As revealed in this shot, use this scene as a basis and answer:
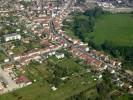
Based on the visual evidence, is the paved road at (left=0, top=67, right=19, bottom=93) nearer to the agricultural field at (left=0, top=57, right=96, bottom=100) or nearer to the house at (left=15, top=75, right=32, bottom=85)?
the house at (left=15, top=75, right=32, bottom=85)

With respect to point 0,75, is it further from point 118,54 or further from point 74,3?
point 74,3

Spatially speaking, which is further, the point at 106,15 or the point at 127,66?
the point at 106,15

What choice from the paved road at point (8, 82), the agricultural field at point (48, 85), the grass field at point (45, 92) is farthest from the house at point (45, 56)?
the grass field at point (45, 92)

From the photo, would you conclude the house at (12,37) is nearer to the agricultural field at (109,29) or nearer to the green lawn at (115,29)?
the agricultural field at (109,29)

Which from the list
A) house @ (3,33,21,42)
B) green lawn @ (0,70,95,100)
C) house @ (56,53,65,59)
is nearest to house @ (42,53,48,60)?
house @ (56,53,65,59)

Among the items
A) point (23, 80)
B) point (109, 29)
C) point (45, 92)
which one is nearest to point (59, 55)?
point (23, 80)

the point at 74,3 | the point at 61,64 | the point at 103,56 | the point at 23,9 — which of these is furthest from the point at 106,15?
the point at 61,64

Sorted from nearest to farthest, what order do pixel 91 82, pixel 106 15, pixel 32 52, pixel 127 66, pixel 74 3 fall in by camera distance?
pixel 91 82 < pixel 127 66 < pixel 32 52 < pixel 106 15 < pixel 74 3

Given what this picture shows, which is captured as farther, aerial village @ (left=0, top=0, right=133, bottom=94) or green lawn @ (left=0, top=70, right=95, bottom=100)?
aerial village @ (left=0, top=0, right=133, bottom=94)
